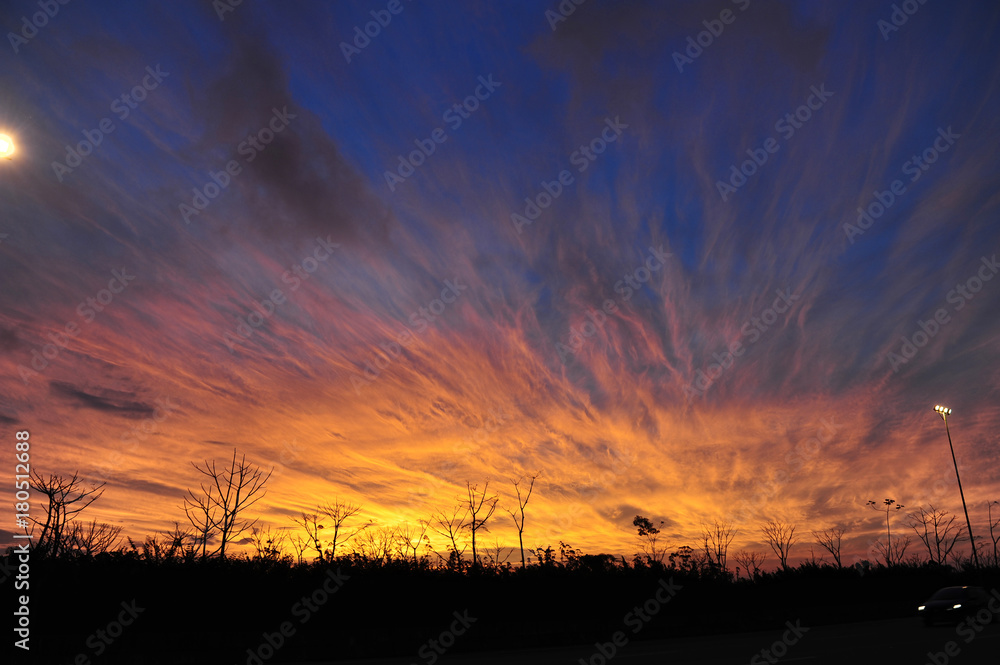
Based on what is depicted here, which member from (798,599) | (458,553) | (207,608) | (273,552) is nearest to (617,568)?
(458,553)

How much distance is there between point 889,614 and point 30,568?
37385 mm

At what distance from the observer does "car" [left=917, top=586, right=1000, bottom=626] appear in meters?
22.1

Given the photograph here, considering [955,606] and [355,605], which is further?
[955,606]

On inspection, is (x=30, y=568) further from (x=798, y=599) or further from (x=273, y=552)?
(x=798, y=599)

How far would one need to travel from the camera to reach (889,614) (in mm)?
32281

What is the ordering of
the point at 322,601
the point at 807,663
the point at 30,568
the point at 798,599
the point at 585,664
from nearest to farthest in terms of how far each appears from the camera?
1. the point at 807,663
2. the point at 585,664
3. the point at 30,568
4. the point at 322,601
5. the point at 798,599

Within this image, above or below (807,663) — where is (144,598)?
above

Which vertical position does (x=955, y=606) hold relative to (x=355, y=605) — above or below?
below

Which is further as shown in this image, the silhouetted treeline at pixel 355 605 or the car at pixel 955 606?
the car at pixel 955 606

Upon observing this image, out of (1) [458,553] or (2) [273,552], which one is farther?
(1) [458,553]

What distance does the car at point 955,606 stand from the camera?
868 inches

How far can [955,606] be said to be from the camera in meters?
22.1

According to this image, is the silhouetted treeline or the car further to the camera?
the car

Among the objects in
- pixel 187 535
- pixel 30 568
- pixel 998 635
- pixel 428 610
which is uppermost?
pixel 187 535
